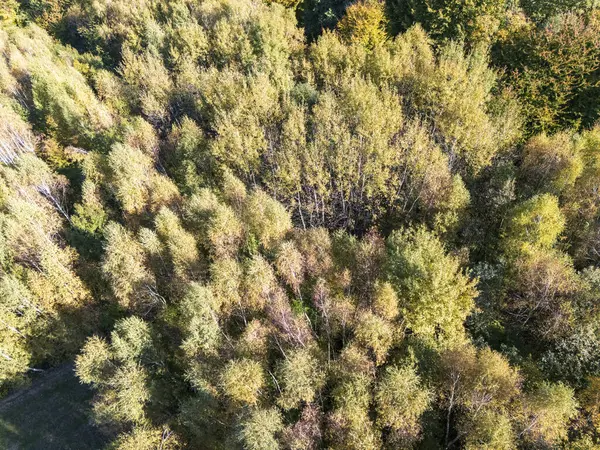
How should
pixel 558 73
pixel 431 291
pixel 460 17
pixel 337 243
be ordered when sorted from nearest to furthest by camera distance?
pixel 431 291, pixel 337 243, pixel 558 73, pixel 460 17

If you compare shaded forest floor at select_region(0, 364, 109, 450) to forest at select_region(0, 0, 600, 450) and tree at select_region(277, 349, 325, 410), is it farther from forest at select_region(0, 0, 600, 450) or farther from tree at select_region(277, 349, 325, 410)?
→ tree at select_region(277, 349, 325, 410)

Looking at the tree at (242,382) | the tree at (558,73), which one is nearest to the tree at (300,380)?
the tree at (242,382)

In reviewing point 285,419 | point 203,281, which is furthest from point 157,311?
point 285,419

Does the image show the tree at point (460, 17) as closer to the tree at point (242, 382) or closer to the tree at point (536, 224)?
the tree at point (536, 224)

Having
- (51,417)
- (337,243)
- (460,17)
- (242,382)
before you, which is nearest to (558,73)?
(460,17)

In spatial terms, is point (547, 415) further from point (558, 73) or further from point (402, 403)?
point (558, 73)

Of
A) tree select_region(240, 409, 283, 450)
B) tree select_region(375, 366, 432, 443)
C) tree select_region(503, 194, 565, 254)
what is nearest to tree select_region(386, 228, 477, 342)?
tree select_region(375, 366, 432, 443)

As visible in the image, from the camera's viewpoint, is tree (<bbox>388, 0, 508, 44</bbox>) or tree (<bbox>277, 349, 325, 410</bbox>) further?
tree (<bbox>388, 0, 508, 44</bbox>)
